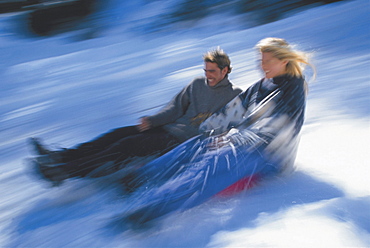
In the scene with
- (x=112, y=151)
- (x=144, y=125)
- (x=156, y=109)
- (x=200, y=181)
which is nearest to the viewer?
(x=200, y=181)

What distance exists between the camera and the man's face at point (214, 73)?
169 cm

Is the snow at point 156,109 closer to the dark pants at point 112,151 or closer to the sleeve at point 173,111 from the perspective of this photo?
the dark pants at point 112,151

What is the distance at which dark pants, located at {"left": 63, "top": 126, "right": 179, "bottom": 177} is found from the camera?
5.37 ft

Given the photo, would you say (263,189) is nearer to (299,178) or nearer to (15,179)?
(299,178)

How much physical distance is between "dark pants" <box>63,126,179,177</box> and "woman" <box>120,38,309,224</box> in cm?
14

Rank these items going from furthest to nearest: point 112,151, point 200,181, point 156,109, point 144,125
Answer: point 156,109 → point 144,125 → point 112,151 → point 200,181

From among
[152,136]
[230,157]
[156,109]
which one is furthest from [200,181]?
[156,109]

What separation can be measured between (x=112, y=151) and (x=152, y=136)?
177 millimetres

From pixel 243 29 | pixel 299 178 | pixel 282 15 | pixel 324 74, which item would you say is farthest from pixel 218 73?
pixel 282 15

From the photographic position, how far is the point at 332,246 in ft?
4.20

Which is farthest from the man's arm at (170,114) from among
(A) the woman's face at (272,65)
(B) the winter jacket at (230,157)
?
(A) the woman's face at (272,65)

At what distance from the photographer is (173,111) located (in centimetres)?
181

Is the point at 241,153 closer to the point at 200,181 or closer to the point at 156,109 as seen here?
the point at 200,181

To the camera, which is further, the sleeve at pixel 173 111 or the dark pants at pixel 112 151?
the sleeve at pixel 173 111
